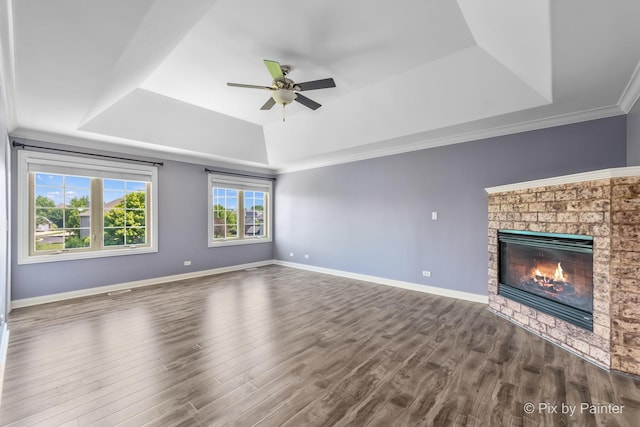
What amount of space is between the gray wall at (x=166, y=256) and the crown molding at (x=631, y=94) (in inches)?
265

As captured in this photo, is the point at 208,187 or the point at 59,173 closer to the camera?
the point at 59,173

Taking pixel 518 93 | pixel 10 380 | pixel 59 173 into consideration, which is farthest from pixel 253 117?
pixel 10 380

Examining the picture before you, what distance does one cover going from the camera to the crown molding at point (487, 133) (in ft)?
11.2

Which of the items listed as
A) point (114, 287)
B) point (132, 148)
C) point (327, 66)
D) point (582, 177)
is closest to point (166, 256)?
point (114, 287)

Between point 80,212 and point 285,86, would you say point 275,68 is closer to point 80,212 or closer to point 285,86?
point 285,86

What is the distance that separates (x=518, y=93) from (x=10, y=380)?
18.7 ft

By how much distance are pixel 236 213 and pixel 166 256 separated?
1939 millimetres


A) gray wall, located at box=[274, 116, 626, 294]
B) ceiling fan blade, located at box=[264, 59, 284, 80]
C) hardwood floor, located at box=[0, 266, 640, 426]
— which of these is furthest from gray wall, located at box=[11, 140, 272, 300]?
ceiling fan blade, located at box=[264, 59, 284, 80]

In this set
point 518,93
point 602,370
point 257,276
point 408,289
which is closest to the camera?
point 602,370

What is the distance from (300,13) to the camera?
96.6 inches

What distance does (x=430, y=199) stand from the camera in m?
4.78

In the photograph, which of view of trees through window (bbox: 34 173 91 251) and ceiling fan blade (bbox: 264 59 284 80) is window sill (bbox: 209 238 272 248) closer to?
view of trees through window (bbox: 34 173 91 251)

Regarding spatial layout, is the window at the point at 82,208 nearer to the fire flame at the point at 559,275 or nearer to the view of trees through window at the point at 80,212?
the view of trees through window at the point at 80,212

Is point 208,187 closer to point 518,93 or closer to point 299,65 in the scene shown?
point 299,65
